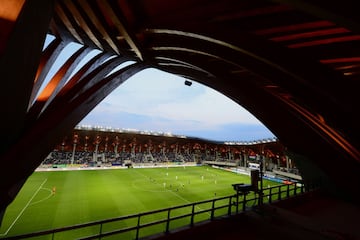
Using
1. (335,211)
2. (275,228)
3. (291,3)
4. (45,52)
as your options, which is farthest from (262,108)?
(45,52)

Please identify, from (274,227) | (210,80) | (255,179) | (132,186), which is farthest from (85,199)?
(274,227)

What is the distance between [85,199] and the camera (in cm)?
2208

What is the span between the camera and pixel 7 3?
13.0 ft

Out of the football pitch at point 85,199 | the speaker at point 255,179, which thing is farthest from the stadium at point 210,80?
the football pitch at point 85,199

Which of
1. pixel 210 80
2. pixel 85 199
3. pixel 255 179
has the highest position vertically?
pixel 210 80

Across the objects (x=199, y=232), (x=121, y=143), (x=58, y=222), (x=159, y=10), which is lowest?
(x=58, y=222)

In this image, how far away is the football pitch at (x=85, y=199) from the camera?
635 inches

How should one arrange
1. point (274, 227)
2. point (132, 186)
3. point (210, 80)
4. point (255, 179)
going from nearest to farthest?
point (274, 227)
point (255, 179)
point (210, 80)
point (132, 186)

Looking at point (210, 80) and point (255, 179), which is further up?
Answer: point (210, 80)

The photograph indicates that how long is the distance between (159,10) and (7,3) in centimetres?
473

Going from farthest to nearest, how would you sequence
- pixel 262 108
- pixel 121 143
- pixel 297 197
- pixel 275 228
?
pixel 121 143 < pixel 262 108 < pixel 297 197 < pixel 275 228

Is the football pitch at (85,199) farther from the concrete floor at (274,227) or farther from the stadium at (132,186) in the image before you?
the concrete floor at (274,227)

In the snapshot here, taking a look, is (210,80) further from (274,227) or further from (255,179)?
(274,227)

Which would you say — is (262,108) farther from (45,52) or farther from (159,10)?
(45,52)
